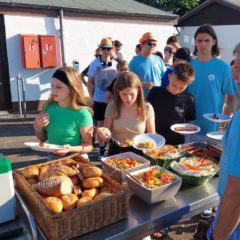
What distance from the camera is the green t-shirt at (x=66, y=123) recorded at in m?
2.28

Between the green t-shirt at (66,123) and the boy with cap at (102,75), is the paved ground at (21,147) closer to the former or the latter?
the boy with cap at (102,75)

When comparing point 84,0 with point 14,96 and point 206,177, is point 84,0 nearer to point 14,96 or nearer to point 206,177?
point 14,96

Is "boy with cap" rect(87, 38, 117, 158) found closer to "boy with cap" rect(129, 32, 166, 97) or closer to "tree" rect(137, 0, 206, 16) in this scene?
"boy with cap" rect(129, 32, 166, 97)

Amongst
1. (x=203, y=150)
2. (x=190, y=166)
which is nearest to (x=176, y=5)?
(x=203, y=150)

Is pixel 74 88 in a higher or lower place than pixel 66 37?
lower

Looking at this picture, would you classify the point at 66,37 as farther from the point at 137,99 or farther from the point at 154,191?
the point at 154,191

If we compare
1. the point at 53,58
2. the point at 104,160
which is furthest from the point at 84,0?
the point at 104,160

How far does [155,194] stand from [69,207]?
486 millimetres

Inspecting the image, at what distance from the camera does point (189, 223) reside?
3.18m

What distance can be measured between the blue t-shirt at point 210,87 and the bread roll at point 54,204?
6.70ft

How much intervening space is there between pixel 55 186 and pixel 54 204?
0.11 meters

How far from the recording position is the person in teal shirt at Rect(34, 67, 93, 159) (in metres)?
2.23

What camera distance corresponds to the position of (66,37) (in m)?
8.13

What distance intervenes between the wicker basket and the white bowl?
6.3 inches
